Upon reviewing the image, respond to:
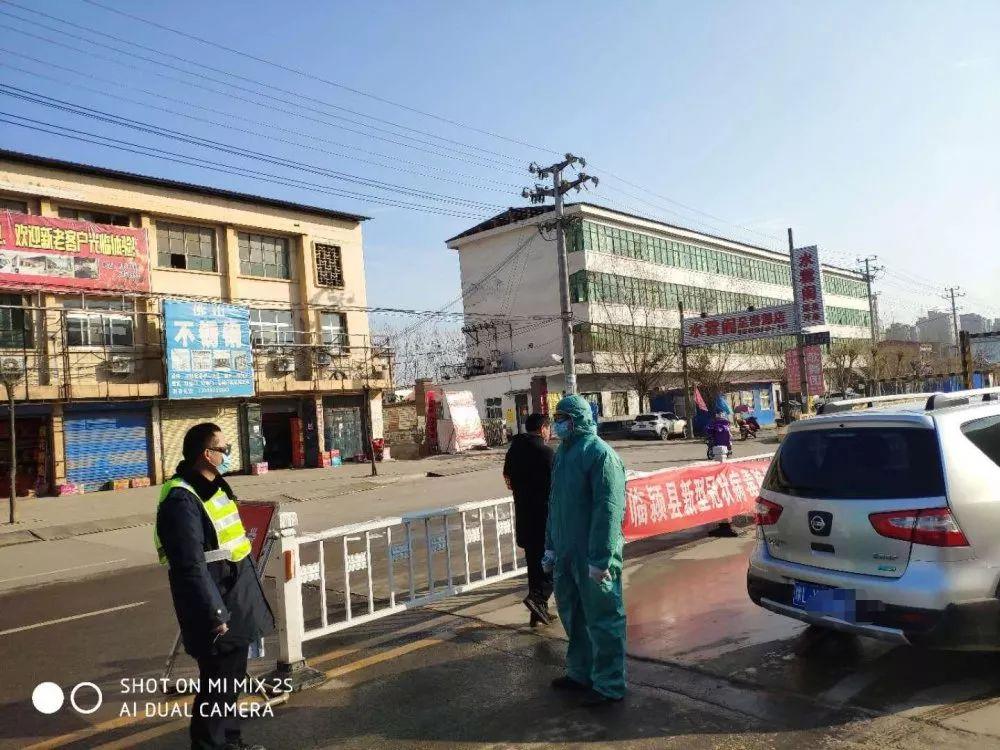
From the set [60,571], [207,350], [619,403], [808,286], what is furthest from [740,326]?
[60,571]

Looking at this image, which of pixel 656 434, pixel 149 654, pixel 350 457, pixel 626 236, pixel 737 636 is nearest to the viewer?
pixel 737 636

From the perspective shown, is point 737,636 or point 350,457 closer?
point 737,636

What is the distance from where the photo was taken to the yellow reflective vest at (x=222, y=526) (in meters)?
3.43

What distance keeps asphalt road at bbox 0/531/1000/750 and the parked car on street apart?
31.7m

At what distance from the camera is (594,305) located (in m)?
43.0

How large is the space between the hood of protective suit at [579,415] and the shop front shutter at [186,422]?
20.5 metres

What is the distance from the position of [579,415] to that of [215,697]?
2.44 meters

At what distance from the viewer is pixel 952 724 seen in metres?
3.61

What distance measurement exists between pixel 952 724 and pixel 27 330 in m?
23.5

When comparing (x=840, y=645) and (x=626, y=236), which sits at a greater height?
(x=626, y=236)

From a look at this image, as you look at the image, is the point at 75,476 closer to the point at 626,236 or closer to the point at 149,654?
the point at 149,654

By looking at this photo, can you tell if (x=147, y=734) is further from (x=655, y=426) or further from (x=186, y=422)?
(x=655, y=426)

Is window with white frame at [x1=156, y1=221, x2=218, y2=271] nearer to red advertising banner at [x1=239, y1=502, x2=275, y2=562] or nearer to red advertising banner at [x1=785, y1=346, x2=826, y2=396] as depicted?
red advertising banner at [x1=239, y1=502, x2=275, y2=562]

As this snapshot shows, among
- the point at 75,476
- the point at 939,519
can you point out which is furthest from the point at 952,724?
the point at 75,476
